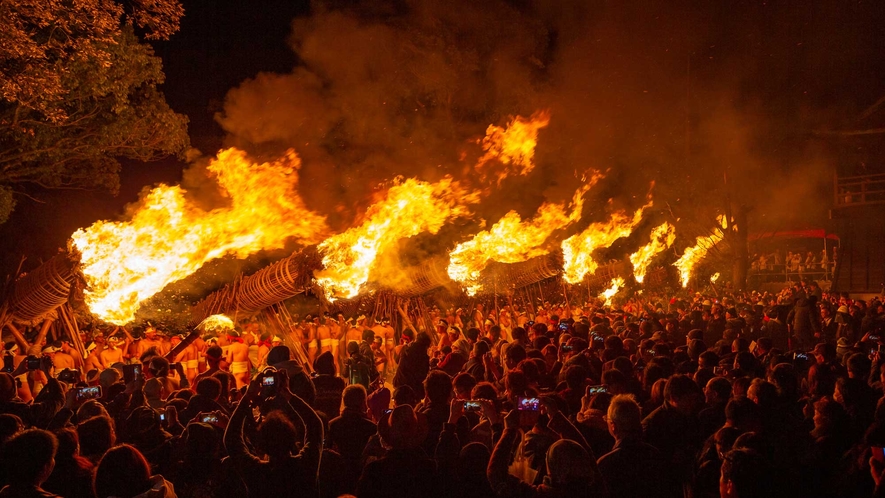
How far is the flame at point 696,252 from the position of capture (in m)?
32.3

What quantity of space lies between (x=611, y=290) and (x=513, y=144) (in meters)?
11.3

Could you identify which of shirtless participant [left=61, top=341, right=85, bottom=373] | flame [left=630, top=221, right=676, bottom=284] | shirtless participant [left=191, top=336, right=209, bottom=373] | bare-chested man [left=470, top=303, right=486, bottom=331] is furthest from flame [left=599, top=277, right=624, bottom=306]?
shirtless participant [left=61, top=341, right=85, bottom=373]

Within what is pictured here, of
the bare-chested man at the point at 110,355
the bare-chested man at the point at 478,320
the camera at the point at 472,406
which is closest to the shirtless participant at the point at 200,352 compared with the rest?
the bare-chested man at the point at 110,355

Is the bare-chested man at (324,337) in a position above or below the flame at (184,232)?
below

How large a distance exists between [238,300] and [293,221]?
1.75m

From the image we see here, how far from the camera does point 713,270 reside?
112 feet

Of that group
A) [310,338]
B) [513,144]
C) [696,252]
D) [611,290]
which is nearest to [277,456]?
[310,338]

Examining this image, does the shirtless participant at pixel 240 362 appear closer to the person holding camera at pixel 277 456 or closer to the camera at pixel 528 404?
the person holding camera at pixel 277 456

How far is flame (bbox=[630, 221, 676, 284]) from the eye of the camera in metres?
26.1

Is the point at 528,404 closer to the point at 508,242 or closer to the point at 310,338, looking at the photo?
the point at 310,338

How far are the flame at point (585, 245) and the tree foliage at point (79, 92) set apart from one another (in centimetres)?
1021

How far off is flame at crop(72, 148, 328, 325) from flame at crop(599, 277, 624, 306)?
15.9 metres

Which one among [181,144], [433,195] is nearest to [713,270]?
[433,195]

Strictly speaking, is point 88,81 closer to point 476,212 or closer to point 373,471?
point 373,471
